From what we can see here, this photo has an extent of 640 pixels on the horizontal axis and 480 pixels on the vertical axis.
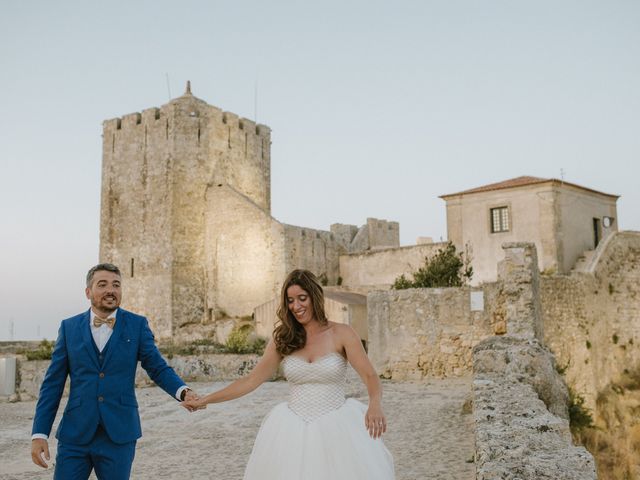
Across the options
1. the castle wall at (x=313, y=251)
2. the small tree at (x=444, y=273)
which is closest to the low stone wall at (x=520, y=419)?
the small tree at (x=444, y=273)

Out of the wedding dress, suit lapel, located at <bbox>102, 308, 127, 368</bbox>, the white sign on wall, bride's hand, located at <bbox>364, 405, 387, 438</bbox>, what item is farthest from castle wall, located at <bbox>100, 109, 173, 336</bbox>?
bride's hand, located at <bbox>364, 405, 387, 438</bbox>

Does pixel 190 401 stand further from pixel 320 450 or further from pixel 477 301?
pixel 477 301

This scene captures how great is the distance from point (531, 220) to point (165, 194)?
17167 mm

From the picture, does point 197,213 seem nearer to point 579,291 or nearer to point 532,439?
point 579,291

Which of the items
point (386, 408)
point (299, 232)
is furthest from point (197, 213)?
point (386, 408)

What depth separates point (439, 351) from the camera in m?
14.6

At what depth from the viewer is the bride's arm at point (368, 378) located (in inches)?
146

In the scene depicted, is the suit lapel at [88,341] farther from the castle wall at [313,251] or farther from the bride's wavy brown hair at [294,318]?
the castle wall at [313,251]

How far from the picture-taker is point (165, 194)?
31188 millimetres

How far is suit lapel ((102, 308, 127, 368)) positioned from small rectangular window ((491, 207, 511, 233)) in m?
23.4

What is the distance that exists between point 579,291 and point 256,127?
20874 millimetres

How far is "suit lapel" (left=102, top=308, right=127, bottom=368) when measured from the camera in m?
3.64

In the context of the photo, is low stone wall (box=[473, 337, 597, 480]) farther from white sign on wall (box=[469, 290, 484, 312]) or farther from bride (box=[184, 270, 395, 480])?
white sign on wall (box=[469, 290, 484, 312])

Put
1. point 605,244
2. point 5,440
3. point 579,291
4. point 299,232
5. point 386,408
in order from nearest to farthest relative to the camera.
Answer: point 5,440 < point 386,408 < point 579,291 < point 605,244 < point 299,232
